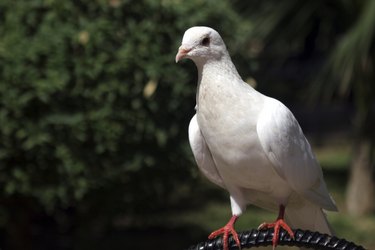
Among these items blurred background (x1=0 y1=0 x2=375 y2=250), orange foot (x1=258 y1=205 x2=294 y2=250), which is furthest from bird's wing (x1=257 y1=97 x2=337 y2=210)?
blurred background (x1=0 y1=0 x2=375 y2=250)

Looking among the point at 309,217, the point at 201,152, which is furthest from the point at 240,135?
the point at 309,217

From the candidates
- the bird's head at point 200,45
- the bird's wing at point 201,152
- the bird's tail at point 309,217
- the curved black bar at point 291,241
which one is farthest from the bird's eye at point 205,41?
the bird's tail at point 309,217

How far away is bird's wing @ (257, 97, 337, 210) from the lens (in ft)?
10.6

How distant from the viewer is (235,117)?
3201 mm

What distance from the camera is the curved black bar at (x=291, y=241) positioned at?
2.69 m

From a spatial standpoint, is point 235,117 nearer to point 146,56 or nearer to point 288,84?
point 146,56

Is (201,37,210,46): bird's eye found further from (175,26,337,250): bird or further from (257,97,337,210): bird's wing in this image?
(257,97,337,210): bird's wing

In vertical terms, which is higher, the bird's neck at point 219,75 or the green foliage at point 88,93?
the bird's neck at point 219,75

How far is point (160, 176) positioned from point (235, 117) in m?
3.46

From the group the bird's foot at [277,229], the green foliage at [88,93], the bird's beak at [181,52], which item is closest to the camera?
the bird's foot at [277,229]

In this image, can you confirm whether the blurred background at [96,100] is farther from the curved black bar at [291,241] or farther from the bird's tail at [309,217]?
the curved black bar at [291,241]

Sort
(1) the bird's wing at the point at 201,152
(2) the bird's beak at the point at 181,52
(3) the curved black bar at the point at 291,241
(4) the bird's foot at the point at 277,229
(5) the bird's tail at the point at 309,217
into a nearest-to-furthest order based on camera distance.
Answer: (3) the curved black bar at the point at 291,241 < (4) the bird's foot at the point at 277,229 < (2) the bird's beak at the point at 181,52 < (1) the bird's wing at the point at 201,152 < (5) the bird's tail at the point at 309,217

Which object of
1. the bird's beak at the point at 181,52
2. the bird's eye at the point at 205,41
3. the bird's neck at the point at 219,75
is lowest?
the bird's neck at the point at 219,75

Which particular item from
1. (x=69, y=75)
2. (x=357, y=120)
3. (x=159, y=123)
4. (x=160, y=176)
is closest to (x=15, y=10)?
(x=69, y=75)
